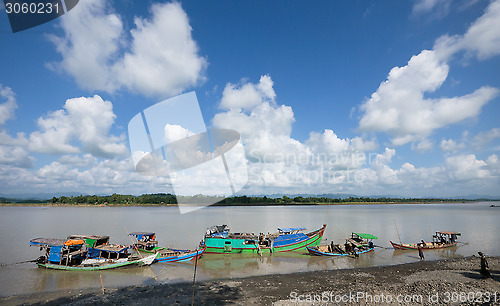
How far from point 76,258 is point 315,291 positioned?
1822 centimetres

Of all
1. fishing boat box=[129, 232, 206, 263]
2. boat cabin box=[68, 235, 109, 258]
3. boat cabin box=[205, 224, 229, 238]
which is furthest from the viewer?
boat cabin box=[205, 224, 229, 238]

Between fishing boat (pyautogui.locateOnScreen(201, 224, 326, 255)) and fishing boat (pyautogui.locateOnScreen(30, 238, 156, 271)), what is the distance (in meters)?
5.94

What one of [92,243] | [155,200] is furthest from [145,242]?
[155,200]

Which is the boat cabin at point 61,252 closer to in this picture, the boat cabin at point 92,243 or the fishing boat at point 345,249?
the boat cabin at point 92,243

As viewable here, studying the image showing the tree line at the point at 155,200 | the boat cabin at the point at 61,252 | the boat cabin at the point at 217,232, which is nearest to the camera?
the boat cabin at the point at 61,252

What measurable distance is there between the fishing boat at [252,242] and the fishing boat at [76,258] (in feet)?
19.5

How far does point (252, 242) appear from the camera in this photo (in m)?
23.5

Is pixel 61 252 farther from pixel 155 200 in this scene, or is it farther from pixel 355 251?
pixel 155 200

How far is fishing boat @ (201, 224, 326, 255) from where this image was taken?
2303 centimetres

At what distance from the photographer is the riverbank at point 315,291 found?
11.8 meters

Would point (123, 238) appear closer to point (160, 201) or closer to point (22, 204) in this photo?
point (160, 201)

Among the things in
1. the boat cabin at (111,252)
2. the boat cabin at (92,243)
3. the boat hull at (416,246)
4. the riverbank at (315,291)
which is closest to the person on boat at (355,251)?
the riverbank at (315,291)

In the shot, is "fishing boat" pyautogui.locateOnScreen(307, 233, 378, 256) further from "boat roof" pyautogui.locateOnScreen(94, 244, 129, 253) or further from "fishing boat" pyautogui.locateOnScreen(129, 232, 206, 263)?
"boat roof" pyautogui.locateOnScreen(94, 244, 129, 253)

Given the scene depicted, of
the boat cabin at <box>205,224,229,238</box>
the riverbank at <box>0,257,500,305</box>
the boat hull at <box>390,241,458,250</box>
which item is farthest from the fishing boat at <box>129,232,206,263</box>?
the boat hull at <box>390,241,458,250</box>
